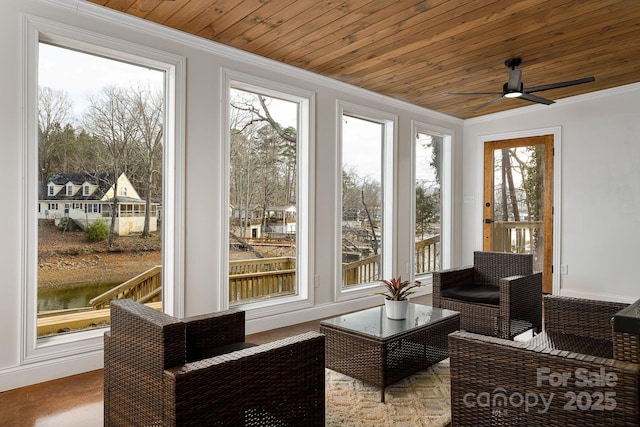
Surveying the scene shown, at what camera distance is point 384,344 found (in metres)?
2.49

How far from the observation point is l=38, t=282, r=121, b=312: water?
2.93 meters

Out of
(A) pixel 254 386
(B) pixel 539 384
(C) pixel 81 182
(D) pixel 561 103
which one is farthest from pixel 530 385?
(D) pixel 561 103

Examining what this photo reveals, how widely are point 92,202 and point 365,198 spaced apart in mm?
3041

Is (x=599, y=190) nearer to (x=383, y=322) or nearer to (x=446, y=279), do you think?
(x=446, y=279)

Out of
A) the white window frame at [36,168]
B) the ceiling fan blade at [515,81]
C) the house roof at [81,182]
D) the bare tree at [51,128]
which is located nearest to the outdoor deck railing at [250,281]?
the white window frame at [36,168]

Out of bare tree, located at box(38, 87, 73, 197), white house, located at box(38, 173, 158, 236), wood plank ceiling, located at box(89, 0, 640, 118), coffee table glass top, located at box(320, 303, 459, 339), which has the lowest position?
coffee table glass top, located at box(320, 303, 459, 339)

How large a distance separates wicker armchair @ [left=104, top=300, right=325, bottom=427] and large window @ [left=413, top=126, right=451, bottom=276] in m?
4.05

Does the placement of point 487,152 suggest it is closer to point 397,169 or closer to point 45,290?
point 397,169

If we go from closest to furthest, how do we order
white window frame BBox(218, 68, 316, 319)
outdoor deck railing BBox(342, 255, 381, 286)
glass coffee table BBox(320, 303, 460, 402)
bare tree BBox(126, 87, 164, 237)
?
glass coffee table BBox(320, 303, 460, 402)
bare tree BBox(126, 87, 164, 237)
white window frame BBox(218, 68, 316, 319)
outdoor deck railing BBox(342, 255, 381, 286)

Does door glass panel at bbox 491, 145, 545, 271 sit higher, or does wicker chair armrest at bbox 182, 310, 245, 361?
door glass panel at bbox 491, 145, 545, 271

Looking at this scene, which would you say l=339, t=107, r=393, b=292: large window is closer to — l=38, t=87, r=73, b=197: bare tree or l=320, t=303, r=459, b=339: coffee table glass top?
l=320, t=303, r=459, b=339: coffee table glass top

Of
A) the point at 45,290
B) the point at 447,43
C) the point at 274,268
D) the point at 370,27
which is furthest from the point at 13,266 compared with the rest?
Result: the point at 447,43

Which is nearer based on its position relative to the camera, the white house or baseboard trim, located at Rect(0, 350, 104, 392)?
baseboard trim, located at Rect(0, 350, 104, 392)

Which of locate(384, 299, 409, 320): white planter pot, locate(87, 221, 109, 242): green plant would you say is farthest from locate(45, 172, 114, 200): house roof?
locate(384, 299, 409, 320): white planter pot
